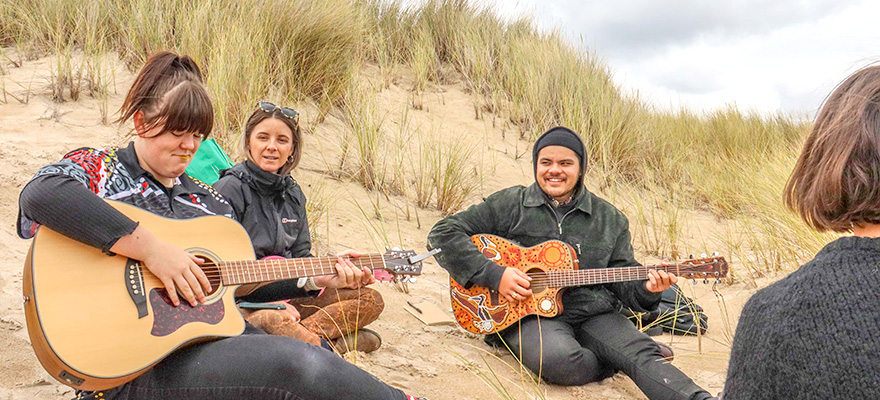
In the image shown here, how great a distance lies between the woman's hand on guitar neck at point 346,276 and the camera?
9.16ft

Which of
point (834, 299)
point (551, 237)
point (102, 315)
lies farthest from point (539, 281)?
point (834, 299)

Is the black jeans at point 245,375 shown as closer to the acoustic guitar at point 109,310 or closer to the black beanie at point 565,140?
the acoustic guitar at point 109,310

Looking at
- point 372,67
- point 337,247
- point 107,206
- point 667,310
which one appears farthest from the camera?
point 372,67

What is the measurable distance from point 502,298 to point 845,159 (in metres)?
2.48

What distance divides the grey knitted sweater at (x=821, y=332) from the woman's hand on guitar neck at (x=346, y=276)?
1.82 meters

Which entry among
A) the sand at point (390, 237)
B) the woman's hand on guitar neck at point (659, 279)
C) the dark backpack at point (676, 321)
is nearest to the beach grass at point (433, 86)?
the sand at point (390, 237)

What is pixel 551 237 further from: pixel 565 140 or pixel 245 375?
pixel 245 375

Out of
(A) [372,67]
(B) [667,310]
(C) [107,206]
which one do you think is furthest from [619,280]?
(A) [372,67]

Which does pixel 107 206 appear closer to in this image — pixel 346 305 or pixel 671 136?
pixel 346 305

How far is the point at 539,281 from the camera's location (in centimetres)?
356

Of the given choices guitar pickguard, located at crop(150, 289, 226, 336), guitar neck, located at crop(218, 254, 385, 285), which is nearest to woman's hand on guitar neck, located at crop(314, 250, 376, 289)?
guitar neck, located at crop(218, 254, 385, 285)

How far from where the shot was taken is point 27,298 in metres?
1.90

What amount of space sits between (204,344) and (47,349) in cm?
44

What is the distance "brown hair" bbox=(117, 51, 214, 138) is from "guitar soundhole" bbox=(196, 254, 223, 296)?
0.48 m
